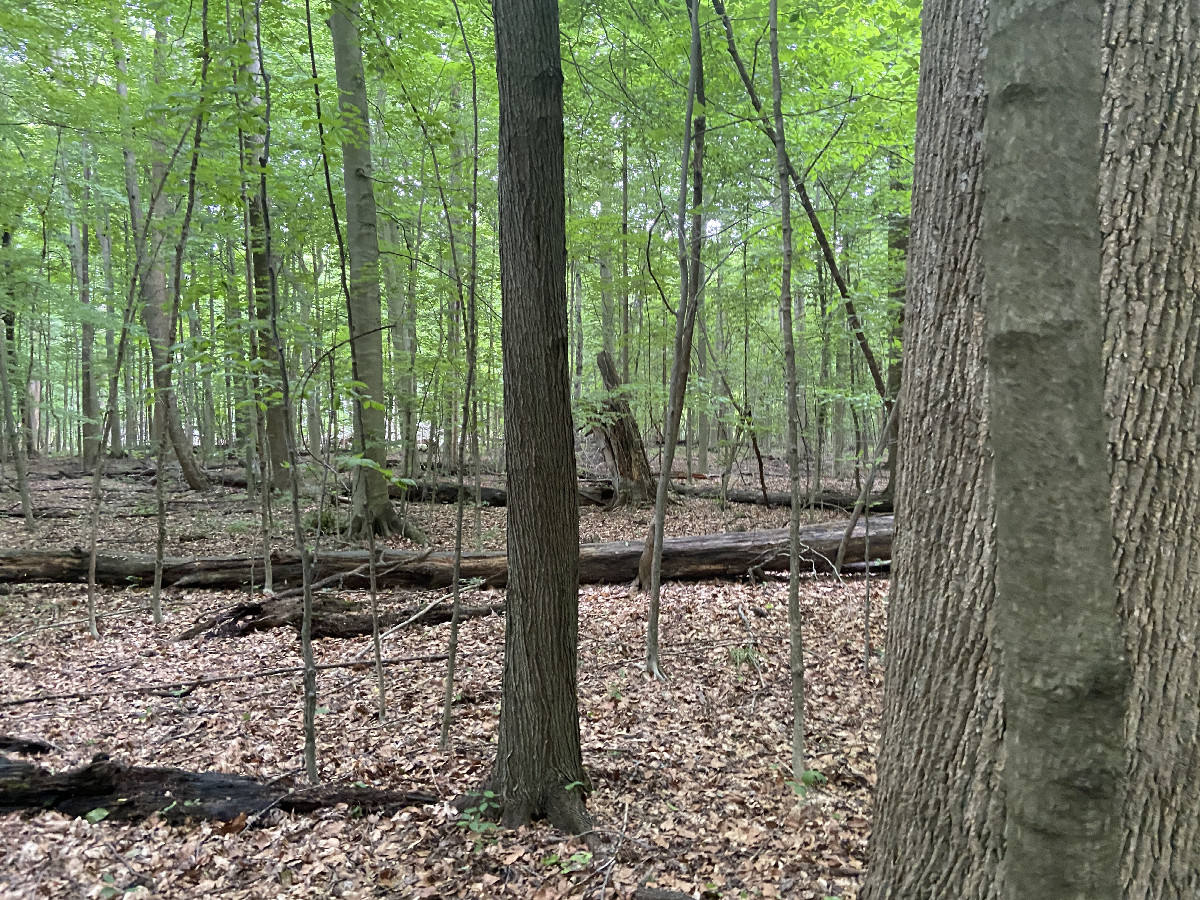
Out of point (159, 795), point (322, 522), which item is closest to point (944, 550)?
point (159, 795)

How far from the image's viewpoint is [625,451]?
11766 mm

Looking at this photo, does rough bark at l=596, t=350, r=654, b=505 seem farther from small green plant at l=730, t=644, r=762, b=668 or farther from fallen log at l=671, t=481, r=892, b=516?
small green plant at l=730, t=644, r=762, b=668

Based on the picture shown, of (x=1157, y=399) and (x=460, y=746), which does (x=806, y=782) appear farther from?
(x=1157, y=399)

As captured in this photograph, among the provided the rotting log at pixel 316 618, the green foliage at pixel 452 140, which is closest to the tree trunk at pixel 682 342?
the green foliage at pixel 452 140

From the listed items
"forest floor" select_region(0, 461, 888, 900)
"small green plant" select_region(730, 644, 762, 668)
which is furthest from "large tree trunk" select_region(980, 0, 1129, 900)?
"small green plant" select_region(730, 644, 762, 668)

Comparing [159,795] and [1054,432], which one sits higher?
[1054,432]

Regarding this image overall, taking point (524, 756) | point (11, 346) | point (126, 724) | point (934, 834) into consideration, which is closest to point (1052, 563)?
point (934, 834)

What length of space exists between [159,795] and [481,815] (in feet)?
5.79

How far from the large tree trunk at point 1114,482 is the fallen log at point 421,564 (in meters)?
5.33

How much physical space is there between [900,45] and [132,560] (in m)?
9.44

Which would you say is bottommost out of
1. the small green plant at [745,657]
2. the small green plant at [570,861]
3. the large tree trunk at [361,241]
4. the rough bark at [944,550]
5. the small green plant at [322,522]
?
the small green plant at [570,861]

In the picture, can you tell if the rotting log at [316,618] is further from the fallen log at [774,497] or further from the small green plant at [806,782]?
the fallen log at [774,497]

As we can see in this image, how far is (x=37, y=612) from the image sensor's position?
6.49 meters

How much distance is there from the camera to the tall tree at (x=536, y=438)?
3086mm
